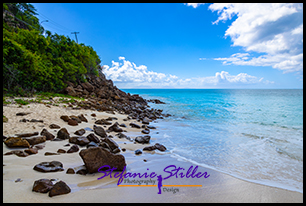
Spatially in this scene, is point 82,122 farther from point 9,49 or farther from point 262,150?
point 9,49

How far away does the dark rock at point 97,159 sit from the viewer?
3.46m

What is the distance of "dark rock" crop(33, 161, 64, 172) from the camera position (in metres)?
3.25

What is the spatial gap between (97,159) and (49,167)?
1.08 meters

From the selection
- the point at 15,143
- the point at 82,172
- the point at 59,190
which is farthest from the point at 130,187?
the point at 15,143

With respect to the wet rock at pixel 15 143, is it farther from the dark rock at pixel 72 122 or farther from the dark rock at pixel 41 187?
the dark rock at pixel 72 122

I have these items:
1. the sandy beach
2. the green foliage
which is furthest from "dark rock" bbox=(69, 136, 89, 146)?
the green foliage

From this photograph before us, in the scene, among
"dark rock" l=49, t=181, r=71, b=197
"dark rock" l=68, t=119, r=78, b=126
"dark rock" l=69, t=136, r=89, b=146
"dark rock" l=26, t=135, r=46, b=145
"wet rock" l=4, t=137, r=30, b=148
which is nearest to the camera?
"dark rock" l=49, t=181, r=71, b=197

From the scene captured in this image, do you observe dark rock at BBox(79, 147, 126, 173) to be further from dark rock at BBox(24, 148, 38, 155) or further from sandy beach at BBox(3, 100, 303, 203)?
dark rock at BBox(24, 148, 38, 155)

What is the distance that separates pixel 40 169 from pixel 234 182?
4762mm

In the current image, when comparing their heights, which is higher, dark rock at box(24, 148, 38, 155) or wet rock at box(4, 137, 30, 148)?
wet rock at box(4, 137, 30, 148)

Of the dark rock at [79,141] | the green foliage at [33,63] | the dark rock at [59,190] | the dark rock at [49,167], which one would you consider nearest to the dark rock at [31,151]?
the dark rock at [49,167]

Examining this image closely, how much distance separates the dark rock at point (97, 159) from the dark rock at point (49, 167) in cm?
61

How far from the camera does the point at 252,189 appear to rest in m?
3.69

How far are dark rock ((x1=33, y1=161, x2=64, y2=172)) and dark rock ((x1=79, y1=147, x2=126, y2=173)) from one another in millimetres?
609
